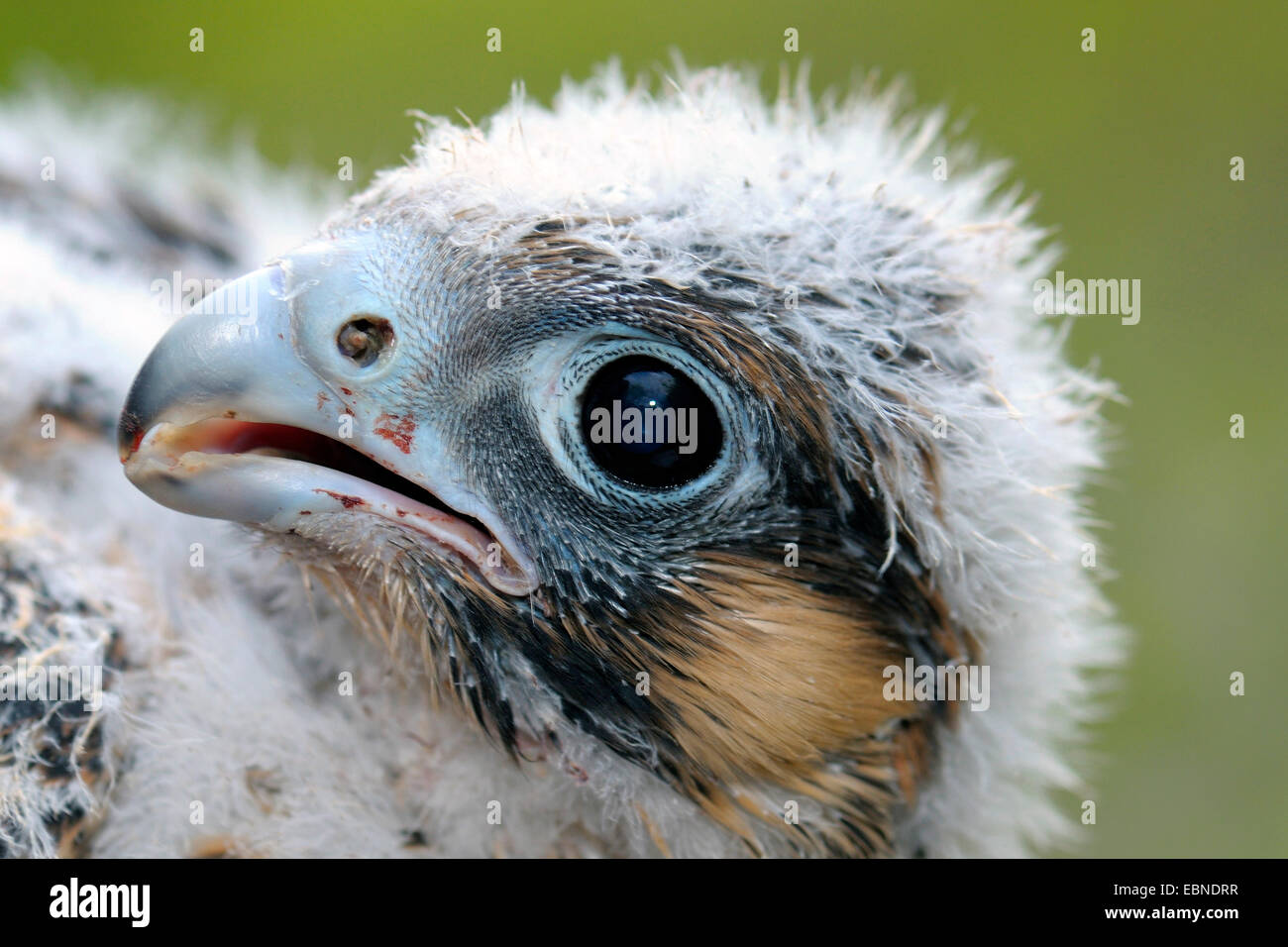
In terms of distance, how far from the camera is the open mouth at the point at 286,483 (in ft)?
5.29

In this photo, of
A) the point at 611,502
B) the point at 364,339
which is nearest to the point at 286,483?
the point at 364,339

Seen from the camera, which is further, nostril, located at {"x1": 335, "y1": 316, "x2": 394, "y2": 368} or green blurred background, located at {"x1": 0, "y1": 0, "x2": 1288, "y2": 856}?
green blurred background, located at {"x1": 0, "y1": 0, "x2": 1288, "y2": 856}

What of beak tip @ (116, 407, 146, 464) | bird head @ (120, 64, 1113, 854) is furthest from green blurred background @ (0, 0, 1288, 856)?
beak tip @ (116, 407, 146, 464)

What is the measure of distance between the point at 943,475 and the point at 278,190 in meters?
2.08

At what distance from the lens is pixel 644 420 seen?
1656mm

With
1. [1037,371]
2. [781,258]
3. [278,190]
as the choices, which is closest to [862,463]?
[781,258]

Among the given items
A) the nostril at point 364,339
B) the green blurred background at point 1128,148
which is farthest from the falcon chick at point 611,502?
the green blurred background at point 1128,148

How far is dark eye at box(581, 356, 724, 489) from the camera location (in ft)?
5.43

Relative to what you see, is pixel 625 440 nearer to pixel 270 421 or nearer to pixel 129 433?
pixel 270 421

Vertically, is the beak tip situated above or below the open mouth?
above

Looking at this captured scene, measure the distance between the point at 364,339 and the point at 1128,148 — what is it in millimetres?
4094

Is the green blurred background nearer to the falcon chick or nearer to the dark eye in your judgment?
the falcon chick
